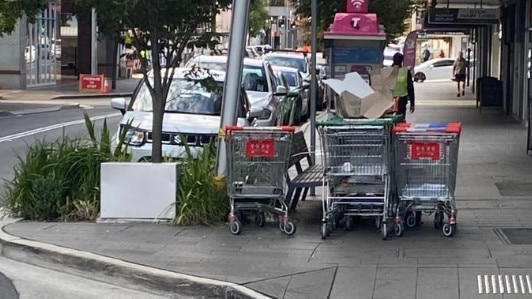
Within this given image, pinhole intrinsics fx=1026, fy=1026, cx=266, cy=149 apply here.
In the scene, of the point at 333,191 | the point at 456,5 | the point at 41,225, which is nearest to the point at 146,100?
→ the point at 41,225

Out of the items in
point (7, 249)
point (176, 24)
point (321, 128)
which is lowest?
point (7, 249)

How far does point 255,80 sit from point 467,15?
9.52 m

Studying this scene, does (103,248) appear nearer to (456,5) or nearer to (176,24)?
(176,24)

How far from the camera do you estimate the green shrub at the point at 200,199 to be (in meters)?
11.0

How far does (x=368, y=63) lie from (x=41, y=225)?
7.66 m

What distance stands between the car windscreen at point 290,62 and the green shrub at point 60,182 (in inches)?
835

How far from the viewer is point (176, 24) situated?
1188cm

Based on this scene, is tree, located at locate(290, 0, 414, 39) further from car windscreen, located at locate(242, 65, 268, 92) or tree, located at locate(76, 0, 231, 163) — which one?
tree, located at locate(76, 0, 231, 163)

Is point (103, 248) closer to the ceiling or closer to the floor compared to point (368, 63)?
closer to the floor

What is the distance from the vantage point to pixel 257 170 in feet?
34.8

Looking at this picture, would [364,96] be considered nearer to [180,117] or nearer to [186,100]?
[180,117]

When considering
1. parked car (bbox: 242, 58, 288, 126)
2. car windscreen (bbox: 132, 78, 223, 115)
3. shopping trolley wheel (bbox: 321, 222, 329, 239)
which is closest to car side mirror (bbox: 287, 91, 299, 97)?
parked car (bbox: 242, 58, 288, 126)

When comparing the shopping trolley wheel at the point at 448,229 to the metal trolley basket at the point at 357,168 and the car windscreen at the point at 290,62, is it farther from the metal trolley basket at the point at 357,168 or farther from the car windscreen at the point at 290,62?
the car windscreen at the point at 290,62

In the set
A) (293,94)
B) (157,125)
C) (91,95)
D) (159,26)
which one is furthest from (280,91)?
(91,95)
